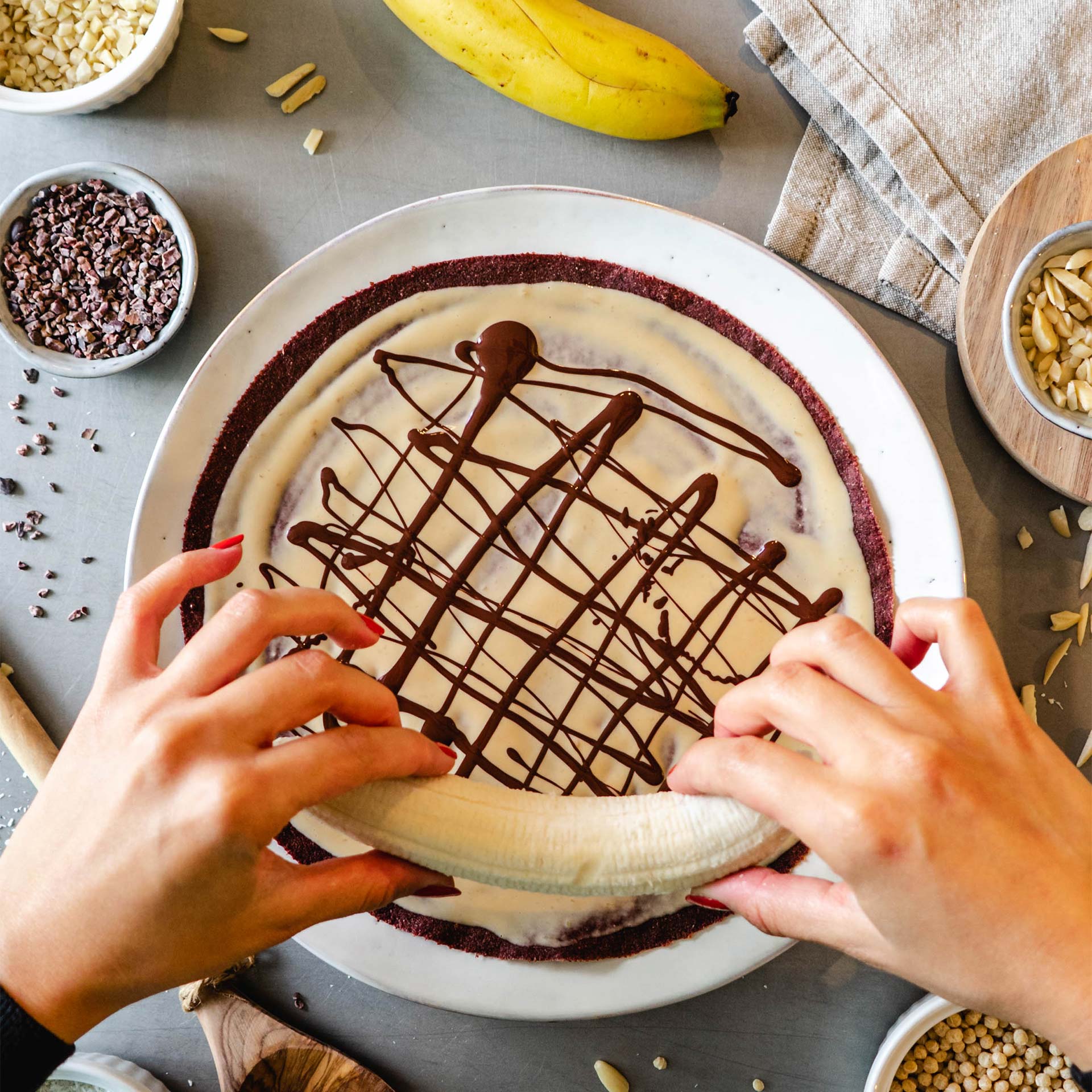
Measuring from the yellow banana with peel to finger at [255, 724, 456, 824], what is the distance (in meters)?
0.97

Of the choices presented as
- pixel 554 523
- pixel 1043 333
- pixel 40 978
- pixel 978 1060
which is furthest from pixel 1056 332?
pixel 40 978

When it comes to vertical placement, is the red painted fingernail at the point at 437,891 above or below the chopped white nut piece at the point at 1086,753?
above

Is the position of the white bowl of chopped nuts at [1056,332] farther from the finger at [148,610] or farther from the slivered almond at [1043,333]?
the finger at [148,610]

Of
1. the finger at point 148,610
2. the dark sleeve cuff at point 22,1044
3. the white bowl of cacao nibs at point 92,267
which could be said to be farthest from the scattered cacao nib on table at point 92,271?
the dark sleeve cuff at point 22,1044

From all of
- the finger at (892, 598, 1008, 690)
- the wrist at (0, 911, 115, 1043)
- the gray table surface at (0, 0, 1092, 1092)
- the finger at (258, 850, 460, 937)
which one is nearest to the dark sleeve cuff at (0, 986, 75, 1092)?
the wrist at (0, 911, 115, 1043)

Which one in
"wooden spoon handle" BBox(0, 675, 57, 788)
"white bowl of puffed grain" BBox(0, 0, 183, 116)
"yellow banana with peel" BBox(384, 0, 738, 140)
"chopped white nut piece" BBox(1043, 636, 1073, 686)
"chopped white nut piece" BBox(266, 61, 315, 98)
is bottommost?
"chopped white nut piece" BBox(1043, 636, 1073, 686)

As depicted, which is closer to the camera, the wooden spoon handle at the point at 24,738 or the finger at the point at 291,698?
the finger at the point at 291,698

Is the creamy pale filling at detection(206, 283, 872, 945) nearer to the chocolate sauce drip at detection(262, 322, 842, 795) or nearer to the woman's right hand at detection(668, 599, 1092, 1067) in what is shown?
the chocolate sauce drip at detection(262, 322, 842, 795)

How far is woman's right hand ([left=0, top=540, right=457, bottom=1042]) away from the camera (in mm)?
844

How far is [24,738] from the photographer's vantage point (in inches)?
53.4

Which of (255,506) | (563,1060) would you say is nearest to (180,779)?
(255,506)

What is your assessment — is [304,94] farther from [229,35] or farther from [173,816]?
[173,816]

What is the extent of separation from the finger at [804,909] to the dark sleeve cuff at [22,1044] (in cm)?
78

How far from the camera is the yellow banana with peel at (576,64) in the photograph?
1.25 meters
